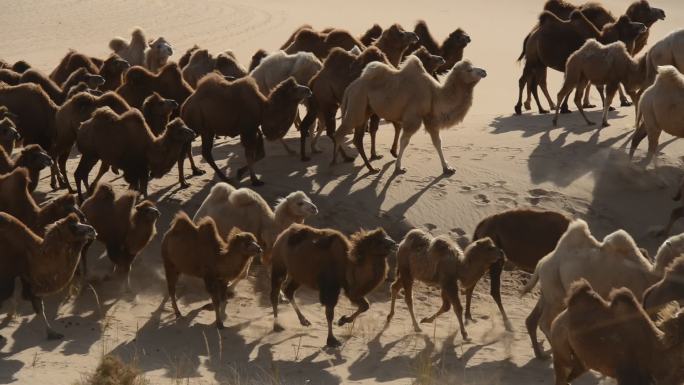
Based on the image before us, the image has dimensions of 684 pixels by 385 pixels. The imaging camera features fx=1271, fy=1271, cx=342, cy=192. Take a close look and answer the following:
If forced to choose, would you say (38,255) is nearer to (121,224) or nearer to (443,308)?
(121,224)

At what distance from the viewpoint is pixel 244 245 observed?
438 inches

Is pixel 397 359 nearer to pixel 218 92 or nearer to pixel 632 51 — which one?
pixel 218 92

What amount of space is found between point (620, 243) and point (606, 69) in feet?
20.7

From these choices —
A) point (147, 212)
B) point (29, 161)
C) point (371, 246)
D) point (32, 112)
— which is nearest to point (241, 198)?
point (147, 212)

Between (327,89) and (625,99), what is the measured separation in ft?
17.8

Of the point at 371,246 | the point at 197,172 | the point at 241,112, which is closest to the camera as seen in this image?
the point at 371,246

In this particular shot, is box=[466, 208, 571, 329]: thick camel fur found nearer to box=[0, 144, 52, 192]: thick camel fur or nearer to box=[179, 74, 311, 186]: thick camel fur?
box=[179, 74, 311, 186]: thick camel fur

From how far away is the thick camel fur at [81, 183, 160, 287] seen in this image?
11891 millimetres

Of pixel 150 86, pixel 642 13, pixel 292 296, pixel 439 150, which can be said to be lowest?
pixel 292 296

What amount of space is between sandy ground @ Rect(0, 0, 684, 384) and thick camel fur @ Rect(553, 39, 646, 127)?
1.75 feet

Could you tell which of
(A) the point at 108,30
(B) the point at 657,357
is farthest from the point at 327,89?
(A) the point at 108,30

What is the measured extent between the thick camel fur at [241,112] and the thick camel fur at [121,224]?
7.05ft

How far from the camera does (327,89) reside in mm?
15266

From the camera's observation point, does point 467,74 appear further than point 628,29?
No
